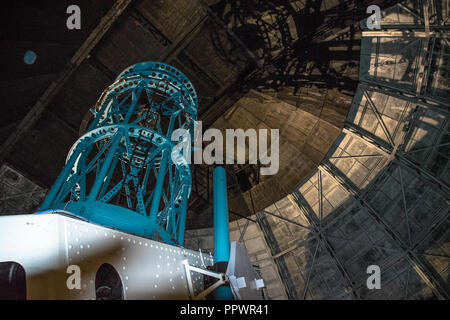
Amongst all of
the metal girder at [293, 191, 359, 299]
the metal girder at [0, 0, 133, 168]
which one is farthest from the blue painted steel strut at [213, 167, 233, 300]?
the metal girder at [0, 0, 133, 168]

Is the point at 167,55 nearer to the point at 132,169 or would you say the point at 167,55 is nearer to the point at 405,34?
the point at 132,169

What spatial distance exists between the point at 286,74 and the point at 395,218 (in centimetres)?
812

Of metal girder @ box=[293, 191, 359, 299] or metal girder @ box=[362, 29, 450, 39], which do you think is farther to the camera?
metal girder @ box=[293, 191, 359, 299]

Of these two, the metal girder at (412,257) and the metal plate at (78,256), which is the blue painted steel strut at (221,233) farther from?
the metal girder at (412,257)

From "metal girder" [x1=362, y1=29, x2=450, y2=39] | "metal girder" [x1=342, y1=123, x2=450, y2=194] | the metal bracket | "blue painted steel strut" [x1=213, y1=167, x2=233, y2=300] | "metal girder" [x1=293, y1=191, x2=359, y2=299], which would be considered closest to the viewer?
the metal bracket

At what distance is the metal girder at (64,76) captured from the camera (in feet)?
44.1

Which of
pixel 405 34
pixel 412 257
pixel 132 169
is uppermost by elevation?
pixel 405 34

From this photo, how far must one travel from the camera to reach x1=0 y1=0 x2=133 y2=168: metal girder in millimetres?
13445

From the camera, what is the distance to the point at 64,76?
46.9 feet

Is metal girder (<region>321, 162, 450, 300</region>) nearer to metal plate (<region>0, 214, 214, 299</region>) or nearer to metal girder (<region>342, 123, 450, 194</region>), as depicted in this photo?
metal girder (<region>342, 123, 450, 194</region>)

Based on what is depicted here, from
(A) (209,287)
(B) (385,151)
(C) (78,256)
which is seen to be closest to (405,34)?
(B) (385,151)

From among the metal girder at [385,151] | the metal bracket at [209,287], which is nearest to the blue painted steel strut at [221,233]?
the metal bracket at [209,287]
